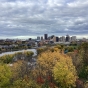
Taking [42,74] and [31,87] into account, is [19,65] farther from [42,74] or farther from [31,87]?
[31,87]

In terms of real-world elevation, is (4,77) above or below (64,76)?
above

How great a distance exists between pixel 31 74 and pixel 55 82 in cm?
564

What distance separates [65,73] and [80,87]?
14.3 ft

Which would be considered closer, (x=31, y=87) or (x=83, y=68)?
(x=31, y=87)

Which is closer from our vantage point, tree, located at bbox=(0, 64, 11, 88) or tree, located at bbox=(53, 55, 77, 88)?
tree, located at bbox=(0, 64, 11, 88)

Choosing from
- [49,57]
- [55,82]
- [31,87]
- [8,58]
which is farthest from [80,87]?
[8,58]

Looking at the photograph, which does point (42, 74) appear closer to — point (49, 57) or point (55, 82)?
point (55, 82)

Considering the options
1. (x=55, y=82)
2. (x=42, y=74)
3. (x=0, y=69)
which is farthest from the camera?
(x=42, y=74)

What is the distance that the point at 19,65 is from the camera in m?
45.0

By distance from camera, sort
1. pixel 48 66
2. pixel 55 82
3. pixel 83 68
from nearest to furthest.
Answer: pixel 55 82 → pixel 48 66 → pixel 83 68

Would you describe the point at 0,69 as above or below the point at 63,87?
above

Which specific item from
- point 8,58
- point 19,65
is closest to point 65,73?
point 19,65

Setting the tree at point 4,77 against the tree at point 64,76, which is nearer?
the tree at point 4,77

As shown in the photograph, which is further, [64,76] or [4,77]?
[64,76]
